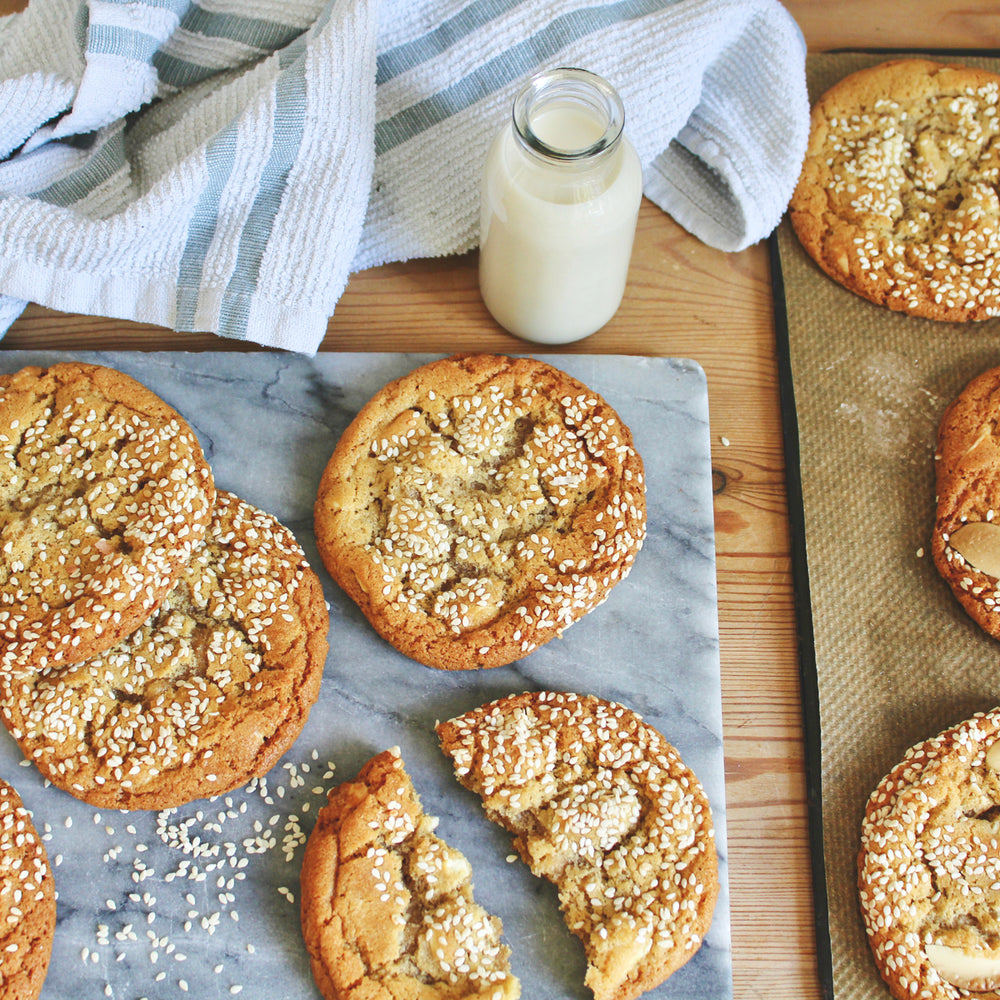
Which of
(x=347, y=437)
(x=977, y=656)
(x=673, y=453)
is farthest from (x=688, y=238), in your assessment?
(x=977, y=656)

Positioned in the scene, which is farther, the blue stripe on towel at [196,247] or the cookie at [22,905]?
the blue stripe on towel at [196,247]

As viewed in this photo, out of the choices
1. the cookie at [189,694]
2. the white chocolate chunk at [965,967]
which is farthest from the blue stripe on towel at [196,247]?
the white chocolate chunk at [965,967]

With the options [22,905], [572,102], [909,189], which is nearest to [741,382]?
[909,189]

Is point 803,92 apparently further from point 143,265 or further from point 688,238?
point 143,265

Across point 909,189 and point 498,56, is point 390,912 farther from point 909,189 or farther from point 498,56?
point 909,189

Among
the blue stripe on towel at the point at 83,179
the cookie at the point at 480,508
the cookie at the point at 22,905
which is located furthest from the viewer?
the blue stripe on towel at the point at 83,179

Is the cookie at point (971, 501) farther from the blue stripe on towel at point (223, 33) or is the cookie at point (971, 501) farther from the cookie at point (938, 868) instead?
the blue stripe on towel at point (223, 33)

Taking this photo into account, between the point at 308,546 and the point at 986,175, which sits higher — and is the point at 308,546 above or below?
below
